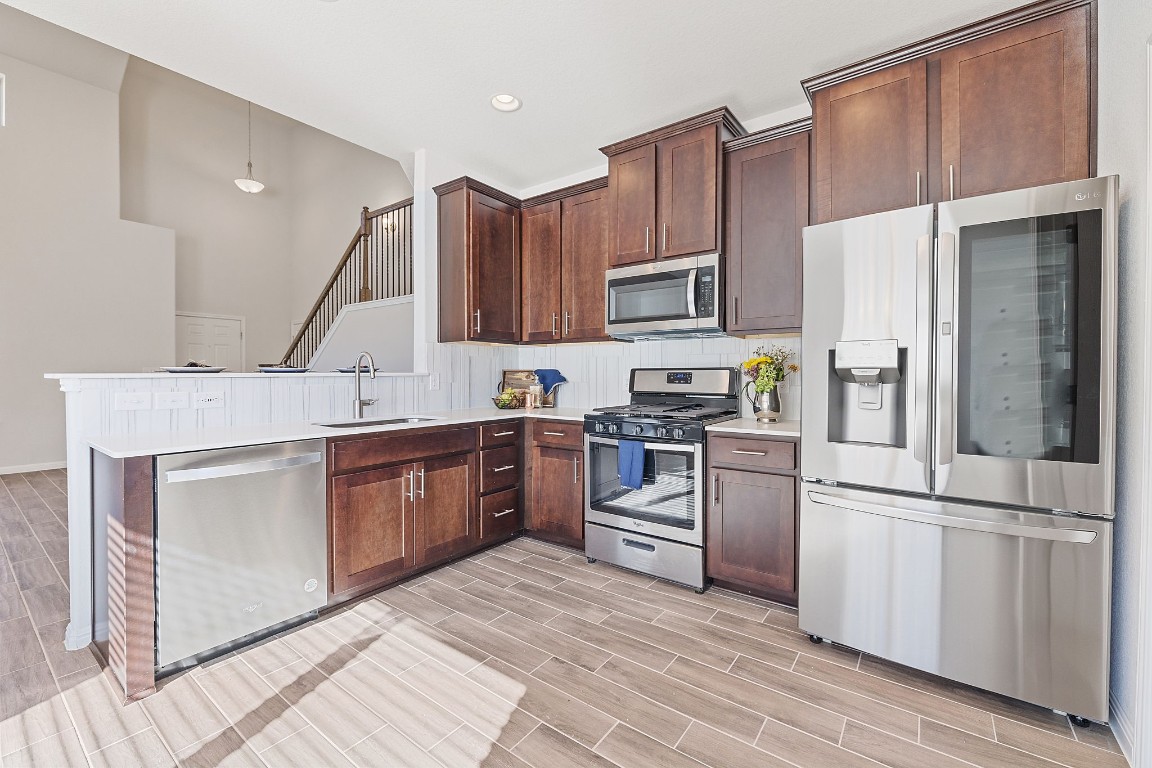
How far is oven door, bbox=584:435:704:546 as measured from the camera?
2.79 metres

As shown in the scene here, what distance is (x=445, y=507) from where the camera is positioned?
307cm

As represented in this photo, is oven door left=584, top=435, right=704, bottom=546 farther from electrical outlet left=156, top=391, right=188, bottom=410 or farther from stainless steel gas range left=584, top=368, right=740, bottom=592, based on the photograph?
electrical outlet left=156, top=391, right=188, bottom=410

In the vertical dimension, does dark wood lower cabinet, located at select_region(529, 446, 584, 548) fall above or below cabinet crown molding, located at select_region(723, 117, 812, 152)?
below

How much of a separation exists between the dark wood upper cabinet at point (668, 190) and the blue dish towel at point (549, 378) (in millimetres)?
1173

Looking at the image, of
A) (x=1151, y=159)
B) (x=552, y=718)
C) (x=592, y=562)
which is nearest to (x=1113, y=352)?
(x=1151, y=159)

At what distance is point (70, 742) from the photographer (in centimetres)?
162

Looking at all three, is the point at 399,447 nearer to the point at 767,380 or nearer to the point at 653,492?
the point at 653,492

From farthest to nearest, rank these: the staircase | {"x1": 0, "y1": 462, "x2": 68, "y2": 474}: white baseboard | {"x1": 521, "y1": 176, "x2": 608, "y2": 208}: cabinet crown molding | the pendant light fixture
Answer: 1. the pendant light fixture
2. {"x1": 0, "y1": 462, "x2": 68, "y2": 474}: white baseboard
3. the staircase
4. {"x1": 521, "y1": 176, "x2": 608, "y2": 208}: cabinet crown molding

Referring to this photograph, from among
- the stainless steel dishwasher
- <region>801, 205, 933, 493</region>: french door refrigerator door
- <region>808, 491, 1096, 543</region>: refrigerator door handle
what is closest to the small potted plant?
<region>801, 205, 933, 493</region>: french door refrigerator door

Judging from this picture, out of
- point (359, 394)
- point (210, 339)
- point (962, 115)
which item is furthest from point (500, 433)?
point (210, 339)

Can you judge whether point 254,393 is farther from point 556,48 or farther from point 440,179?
point 556,48

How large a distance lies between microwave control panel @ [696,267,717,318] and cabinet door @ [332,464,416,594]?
6.28 ft

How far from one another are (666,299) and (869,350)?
1339 millimetres

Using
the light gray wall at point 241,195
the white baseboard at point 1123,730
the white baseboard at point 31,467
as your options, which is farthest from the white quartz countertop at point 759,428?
the white baseboard at point 31,467
